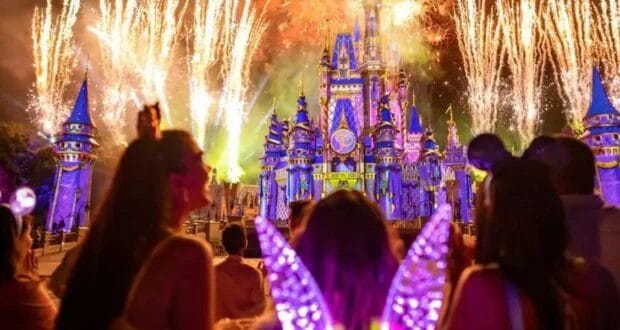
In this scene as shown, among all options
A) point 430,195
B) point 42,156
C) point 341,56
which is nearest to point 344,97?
point 341,56

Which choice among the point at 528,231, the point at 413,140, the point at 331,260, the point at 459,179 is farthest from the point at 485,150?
the point at 413,140

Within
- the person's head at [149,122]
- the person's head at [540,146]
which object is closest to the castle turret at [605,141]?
the person's head at [540,146]

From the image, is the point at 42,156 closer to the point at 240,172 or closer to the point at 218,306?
the point at 240,172

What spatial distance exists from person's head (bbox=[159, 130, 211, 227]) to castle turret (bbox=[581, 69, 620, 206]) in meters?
29.1

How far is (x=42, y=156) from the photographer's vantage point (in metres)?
43.2

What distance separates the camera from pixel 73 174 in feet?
96.6

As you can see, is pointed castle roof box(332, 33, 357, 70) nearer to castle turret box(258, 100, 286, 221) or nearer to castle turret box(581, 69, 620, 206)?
castle turret box(258, 100, 286, 221)

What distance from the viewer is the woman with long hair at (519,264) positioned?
224 centimetres

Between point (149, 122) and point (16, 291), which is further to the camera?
point (16, 291)

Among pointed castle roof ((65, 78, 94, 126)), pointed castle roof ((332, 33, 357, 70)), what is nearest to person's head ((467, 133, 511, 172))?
pointed castle roof ((65, 78, 94, 126))

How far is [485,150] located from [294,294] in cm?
282

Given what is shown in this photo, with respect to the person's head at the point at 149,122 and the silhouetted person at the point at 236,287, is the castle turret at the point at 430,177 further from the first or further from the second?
the person's head at the point at 149,122

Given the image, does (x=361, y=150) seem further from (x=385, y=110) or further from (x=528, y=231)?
(x=528, y=231)

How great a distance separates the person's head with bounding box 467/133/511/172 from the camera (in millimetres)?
4279
